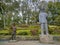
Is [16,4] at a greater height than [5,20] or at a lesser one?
greater

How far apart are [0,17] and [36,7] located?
881 centimetres

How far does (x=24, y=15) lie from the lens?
3769 cm

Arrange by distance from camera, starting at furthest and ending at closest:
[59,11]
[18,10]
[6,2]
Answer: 1. [18,10]
2. [59,11]
3. [6,2]

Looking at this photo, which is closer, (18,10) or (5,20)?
(5,20)

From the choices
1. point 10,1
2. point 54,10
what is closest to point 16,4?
point 10,1

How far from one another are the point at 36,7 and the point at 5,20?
7.37 metres

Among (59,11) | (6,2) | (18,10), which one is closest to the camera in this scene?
(6,2)

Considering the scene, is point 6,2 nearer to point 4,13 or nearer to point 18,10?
point 4,13

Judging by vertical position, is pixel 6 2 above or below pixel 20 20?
above

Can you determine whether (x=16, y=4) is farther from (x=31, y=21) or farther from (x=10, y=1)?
(x=31, y=21)

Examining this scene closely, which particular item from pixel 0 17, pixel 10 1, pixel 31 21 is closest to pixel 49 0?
pixel 31 21

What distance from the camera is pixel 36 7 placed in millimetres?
37094

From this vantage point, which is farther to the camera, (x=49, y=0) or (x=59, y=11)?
(x=49, y=0)

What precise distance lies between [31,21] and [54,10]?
5723mm
